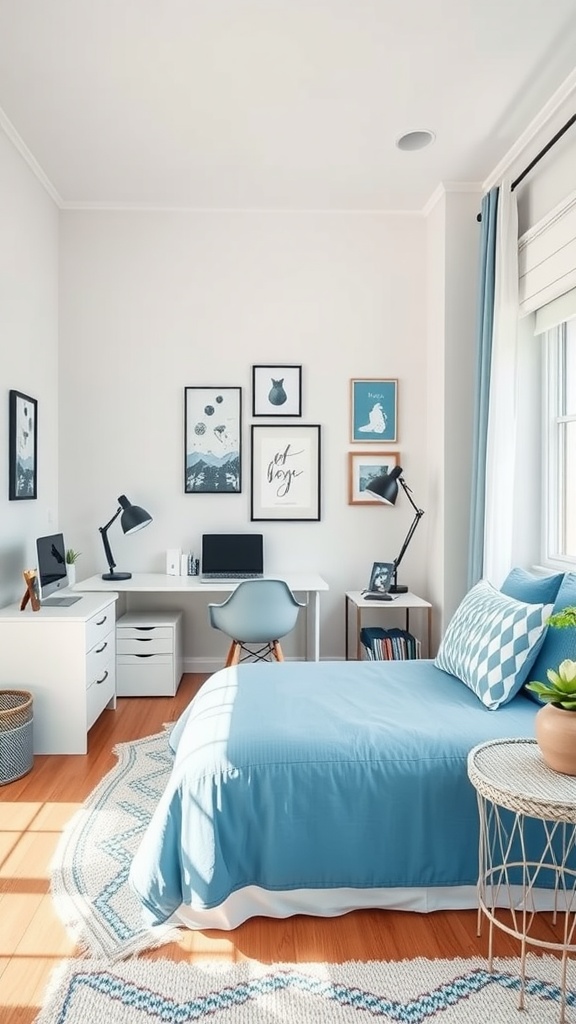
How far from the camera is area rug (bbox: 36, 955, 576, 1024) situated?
4.87 feet

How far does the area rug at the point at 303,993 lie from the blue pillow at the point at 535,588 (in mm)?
1117

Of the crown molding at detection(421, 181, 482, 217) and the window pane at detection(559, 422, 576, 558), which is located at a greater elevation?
the crown molding at detection(421, 181, 482, 217)

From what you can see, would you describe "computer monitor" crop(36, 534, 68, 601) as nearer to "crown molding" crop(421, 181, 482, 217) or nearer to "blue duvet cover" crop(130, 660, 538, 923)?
"blue duvet cover" crop(130, 660, 538, 923)

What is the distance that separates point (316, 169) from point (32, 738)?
325 centimetres

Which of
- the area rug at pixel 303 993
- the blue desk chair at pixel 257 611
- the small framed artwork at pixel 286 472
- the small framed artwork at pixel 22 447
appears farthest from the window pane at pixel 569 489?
the small framed artwork at pixel 22 447

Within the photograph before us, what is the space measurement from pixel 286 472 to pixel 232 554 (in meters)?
0.63

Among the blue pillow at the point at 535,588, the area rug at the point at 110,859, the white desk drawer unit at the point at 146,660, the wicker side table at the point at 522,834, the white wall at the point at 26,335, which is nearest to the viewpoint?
the wicker side table at the point at 522,834

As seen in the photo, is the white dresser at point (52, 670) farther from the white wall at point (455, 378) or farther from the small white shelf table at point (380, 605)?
the white wall at point (455, 378)

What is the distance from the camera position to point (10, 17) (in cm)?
244

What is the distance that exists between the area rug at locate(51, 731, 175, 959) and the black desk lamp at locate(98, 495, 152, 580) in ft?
3.89

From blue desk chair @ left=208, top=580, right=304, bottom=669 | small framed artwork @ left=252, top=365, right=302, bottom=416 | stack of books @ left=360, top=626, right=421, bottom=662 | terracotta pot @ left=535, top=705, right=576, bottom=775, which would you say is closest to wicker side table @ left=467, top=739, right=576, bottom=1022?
terracotta pot @ left=535, top=705, right=576, bottom=775

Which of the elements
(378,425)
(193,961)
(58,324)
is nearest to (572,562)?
(378,425)

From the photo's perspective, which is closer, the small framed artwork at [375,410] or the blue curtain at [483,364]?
the blue curtain at [483,364]

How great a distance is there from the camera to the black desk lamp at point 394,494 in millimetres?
3893
